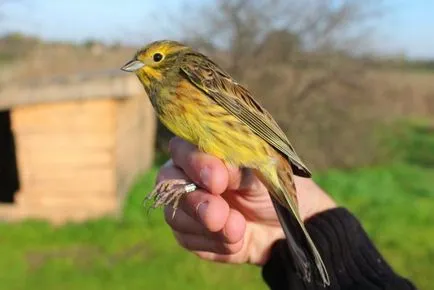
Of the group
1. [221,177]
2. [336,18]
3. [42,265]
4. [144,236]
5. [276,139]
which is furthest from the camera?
[336,18]

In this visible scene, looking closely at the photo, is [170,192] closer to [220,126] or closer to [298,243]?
[220,126]

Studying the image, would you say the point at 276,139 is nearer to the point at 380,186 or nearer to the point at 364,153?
the point at 380,186

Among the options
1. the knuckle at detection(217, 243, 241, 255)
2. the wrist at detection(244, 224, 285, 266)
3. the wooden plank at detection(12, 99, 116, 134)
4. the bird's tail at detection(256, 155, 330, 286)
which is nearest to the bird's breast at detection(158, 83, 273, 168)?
the bird's tail at detection(256, 155, 330, 286)

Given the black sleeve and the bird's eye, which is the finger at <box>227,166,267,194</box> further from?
the bird's eye

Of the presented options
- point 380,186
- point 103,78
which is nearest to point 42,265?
point 103,78

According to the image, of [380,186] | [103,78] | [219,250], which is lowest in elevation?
[380,186]
